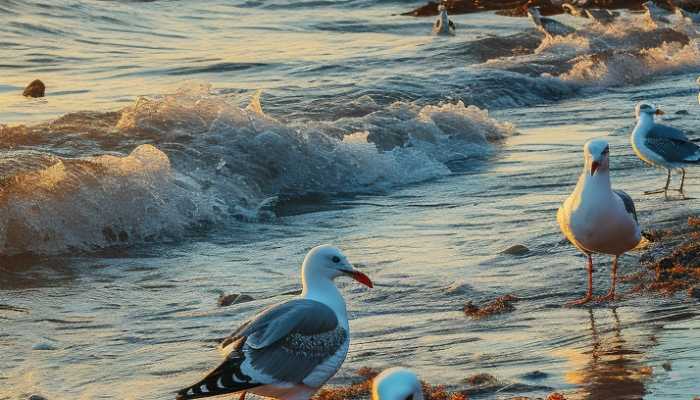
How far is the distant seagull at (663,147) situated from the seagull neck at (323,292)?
5282 millimetres

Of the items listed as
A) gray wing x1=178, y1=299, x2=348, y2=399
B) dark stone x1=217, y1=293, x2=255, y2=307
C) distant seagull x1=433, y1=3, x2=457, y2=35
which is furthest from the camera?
distant seagull x1=433, y1=3, x2=457, y2=35

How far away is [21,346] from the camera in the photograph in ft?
24.4

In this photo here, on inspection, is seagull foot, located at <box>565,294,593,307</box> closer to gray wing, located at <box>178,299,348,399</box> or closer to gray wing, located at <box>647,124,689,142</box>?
gray wing, located at <box>178,299,348,399</box>

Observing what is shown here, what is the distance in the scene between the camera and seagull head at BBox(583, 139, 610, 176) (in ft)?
24.2

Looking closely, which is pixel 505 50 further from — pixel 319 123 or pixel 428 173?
pixel 428 173

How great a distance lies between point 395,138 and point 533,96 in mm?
4246

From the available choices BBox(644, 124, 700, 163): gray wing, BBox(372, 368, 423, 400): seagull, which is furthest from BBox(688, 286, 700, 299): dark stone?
BBox(372, 368, 423, 400): seagull

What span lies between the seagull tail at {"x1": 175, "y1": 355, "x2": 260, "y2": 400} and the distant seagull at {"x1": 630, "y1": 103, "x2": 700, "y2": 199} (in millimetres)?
6077

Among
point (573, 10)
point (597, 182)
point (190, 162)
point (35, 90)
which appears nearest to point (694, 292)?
point (597, 182)

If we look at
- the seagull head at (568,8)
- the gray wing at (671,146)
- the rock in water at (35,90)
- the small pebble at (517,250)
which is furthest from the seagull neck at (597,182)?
the seagull head at (568,8)

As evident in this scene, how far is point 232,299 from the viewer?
8172 mm

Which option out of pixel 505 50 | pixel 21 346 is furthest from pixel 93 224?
pixel 505 50

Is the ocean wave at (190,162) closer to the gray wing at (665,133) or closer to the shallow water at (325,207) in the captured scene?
the shallow water at (325,207)

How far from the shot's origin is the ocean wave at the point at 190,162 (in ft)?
35.7
